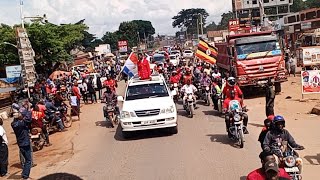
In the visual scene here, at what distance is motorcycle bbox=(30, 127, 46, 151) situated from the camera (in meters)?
13.0

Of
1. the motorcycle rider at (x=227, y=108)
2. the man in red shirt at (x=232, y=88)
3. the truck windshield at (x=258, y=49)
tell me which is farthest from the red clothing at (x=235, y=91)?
the truck windshield at (x=258, y=49)

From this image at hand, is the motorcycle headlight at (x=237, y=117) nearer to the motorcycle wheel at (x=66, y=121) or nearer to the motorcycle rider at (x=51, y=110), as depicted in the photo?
the motorcycle rider at (x=51, y=110)

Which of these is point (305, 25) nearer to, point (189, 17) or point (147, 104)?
point (147, 104)

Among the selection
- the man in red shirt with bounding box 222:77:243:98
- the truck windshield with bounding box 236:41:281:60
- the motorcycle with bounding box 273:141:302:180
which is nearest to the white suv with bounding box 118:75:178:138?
the man in red shirt with bounding box 222:77:243:98

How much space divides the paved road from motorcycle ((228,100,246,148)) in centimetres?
27

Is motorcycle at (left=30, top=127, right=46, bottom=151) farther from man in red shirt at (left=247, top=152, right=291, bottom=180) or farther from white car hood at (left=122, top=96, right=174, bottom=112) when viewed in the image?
man in red shirt at (left=247, top=152, right=291, bottom=180)

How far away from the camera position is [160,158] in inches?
408

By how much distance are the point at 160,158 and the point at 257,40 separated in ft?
38.3

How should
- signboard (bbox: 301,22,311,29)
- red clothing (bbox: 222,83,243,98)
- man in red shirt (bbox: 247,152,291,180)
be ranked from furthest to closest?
signboard (bbox: 301,22,311,29) → red clothing (bbox: 222,83,243,98) → man in red shirt (bbox: 247,152,291,180)

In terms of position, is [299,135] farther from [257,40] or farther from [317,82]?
[257,40]

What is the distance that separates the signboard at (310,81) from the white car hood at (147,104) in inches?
265

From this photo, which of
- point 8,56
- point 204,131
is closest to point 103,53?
point 8,56

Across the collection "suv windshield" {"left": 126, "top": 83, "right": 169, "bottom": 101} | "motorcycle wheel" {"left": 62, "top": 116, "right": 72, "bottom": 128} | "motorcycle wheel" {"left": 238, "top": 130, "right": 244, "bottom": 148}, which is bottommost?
"motorcycle wheel" {"left": 62, "top": 116, "right": 72, "bottom": 128}

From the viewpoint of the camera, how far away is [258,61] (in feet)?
64.9
